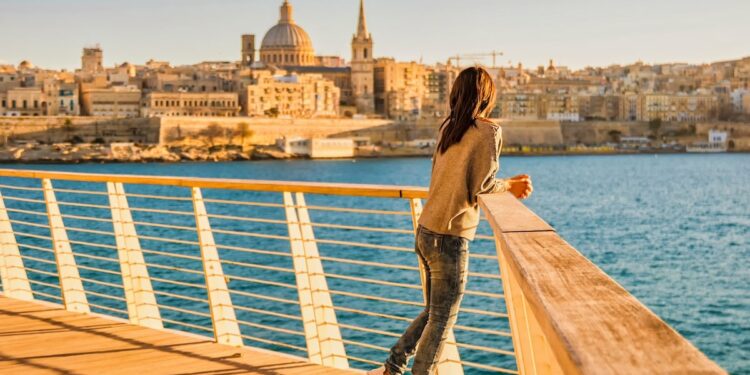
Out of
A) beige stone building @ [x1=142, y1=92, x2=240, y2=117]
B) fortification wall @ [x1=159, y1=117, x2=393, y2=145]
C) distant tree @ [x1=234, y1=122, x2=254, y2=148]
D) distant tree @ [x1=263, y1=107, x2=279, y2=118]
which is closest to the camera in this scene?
fortification wall @ [x1=159, y1=117, x2=393, y2=145]

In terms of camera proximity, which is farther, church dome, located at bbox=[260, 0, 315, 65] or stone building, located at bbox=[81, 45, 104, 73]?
church dome, located at bbox=[260, 0, 315, 65]

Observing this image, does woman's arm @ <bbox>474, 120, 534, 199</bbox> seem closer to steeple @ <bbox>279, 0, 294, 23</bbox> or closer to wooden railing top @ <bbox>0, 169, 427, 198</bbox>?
wooden railing top @ <bbox>0, 169, 427, 198</bbox>

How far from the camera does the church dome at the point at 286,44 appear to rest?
88.2 meters

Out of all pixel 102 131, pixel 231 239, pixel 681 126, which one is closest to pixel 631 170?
pixel 681 126

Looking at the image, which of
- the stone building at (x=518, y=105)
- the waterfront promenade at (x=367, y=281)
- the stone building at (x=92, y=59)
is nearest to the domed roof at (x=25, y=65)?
the stone building at (x=92, y=59)

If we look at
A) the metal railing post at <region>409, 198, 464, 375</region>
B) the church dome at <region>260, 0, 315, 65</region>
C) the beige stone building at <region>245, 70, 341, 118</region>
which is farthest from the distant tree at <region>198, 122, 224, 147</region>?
the metal railing post at <region>409, 198, 464, 375</region>

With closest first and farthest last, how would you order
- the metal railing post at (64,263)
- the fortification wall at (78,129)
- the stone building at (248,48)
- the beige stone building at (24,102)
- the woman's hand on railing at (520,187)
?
the woman's hand on railing at (520,187)
the metal railing post at (64,263)
the fortification wall at (78,129)
the beige stone building at (24,102)
the stone building at (248,48)

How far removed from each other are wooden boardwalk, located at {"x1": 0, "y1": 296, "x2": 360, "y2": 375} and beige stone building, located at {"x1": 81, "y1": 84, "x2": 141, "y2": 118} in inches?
2544

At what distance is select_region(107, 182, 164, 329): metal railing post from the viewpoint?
140 inches

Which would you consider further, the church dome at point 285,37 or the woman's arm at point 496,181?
the church dome at point 285,37

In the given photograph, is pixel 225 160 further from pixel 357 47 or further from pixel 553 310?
pixel 553 310

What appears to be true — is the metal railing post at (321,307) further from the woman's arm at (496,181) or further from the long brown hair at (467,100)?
the long brown hair at (467,100)

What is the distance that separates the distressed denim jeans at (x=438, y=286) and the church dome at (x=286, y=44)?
284 feet

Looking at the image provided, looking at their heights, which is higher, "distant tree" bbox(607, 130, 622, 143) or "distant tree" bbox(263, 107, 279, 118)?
"distant tree" bbox(263, 107, 279, 118)
